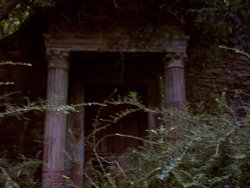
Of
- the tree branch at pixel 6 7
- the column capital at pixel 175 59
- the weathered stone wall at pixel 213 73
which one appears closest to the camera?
the tree branch at pixel 6 7

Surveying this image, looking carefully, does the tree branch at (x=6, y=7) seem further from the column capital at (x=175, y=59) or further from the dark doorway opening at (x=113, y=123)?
the column capital at (x=175, y=59)

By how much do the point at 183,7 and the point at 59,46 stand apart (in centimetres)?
198

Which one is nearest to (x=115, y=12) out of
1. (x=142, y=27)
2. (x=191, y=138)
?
(x=142, y=27)

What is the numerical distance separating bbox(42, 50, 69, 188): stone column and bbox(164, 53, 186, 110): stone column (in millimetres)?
1511

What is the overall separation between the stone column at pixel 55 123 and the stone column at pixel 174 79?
4.96 ft

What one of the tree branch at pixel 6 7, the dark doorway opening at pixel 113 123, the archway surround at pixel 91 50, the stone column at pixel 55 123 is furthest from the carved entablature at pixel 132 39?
the dark doorway opening at pixel 113 123

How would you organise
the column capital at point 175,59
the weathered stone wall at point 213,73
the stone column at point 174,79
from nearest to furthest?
the stone column at point 174,79 < the column capital at point 175,59 < the weathered stone wall at point 213,73

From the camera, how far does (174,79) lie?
21.0ft

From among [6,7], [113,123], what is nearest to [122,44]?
[113,123]

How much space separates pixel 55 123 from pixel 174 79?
1.87 meters

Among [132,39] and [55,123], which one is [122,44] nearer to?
[132,39]

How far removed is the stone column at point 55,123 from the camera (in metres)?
5.80

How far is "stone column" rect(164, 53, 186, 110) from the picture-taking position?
6332mm

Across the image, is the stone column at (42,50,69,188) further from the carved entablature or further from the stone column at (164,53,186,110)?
the stone column at (164,53,186,110)
